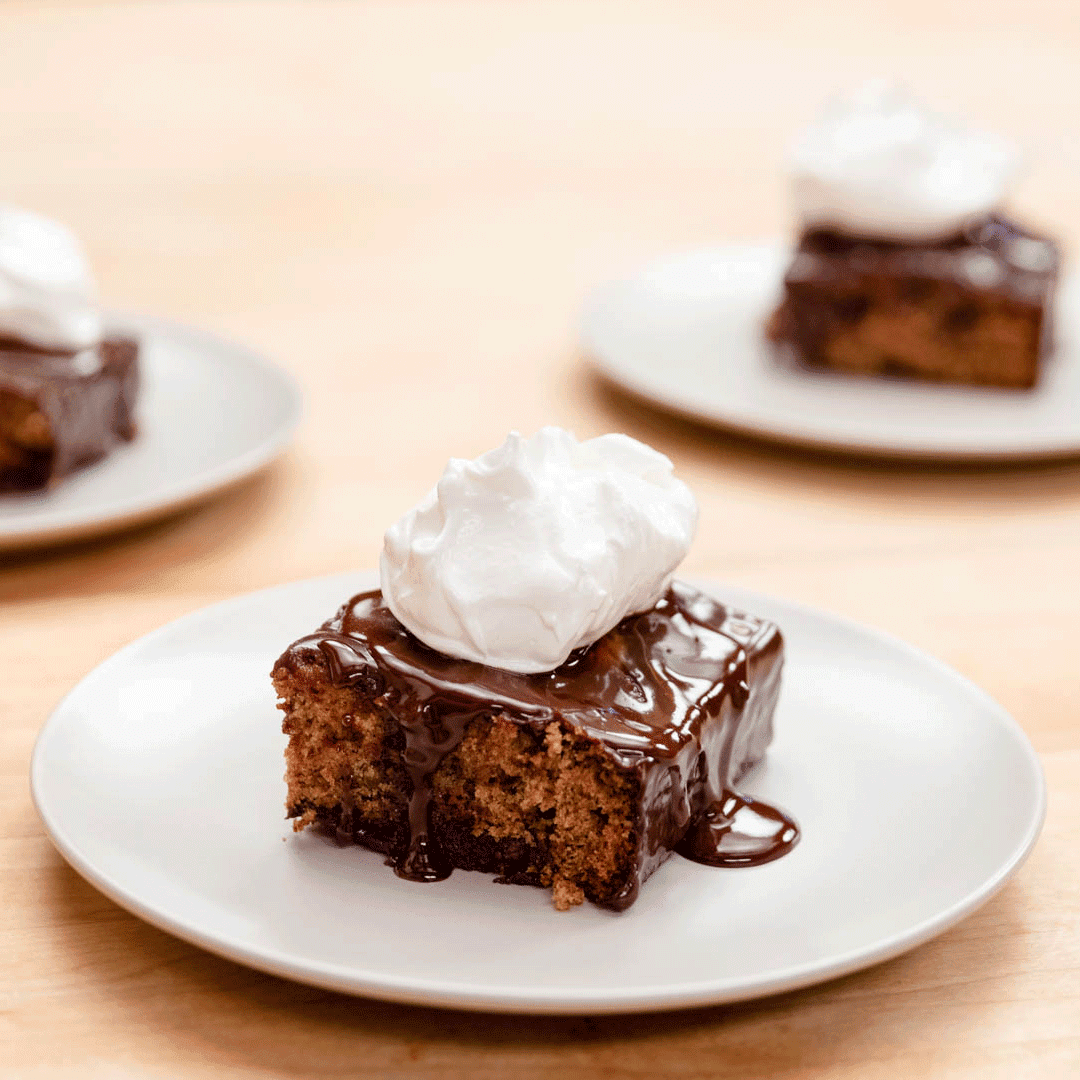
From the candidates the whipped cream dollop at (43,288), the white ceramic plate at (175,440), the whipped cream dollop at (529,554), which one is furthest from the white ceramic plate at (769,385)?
the whipped cream dollop at (529,554)

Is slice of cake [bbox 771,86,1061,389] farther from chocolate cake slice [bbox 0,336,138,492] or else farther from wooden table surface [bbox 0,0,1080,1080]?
chocolate cake slice [bbox 0,336,138,492]

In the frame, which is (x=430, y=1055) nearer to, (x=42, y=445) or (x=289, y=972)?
(x=289, y=972)

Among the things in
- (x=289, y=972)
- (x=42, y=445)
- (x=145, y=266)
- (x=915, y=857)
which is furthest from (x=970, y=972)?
(x=145, y=266)

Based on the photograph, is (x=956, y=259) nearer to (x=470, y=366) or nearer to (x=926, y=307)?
(x=926, y=307)

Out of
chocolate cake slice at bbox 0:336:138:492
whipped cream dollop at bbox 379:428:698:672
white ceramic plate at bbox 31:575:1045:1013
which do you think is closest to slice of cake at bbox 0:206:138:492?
chocolate cake slice at bbox 0:336:138:492

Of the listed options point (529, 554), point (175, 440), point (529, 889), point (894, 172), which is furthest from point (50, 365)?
point (894, 172)

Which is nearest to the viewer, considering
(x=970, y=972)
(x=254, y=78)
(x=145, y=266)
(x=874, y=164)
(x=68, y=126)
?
(x=970, y=972)

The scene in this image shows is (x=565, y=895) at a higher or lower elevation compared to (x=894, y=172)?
lower
